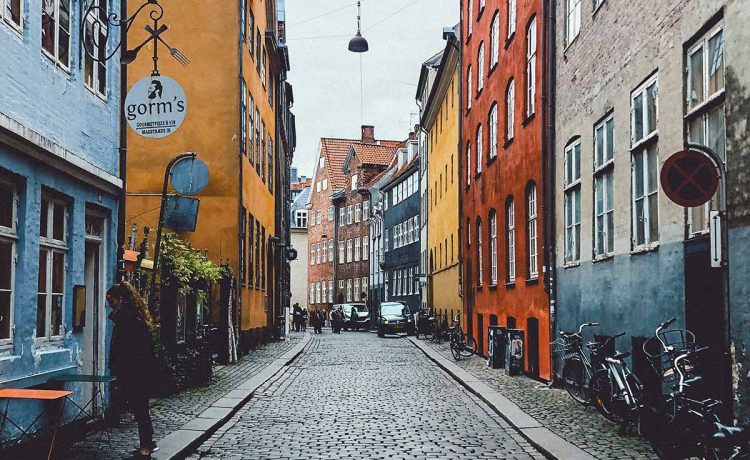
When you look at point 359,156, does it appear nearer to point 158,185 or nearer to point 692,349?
point 158,185

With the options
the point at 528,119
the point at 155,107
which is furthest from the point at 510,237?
the point at 155,107

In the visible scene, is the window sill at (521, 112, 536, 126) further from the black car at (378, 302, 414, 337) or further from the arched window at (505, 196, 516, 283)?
the black car at (378, 302, 414, 337)

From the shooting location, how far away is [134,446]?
10141 millimetres

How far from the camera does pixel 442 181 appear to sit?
43.7 metres

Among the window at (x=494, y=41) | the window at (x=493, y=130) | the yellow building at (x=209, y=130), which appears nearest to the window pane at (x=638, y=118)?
the window at (x=493, y=130)

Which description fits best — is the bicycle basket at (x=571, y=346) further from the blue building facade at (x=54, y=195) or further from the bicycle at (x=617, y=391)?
the blue building facade at (x=54, y=195)

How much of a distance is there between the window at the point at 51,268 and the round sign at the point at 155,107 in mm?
1826

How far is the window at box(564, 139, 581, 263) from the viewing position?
16375mm

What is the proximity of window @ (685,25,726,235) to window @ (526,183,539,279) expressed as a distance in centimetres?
954

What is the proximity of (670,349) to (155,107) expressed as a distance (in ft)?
22.8

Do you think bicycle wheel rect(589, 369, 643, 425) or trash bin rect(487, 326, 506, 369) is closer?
bicycle wheel rect(589, 369, 643, 425)

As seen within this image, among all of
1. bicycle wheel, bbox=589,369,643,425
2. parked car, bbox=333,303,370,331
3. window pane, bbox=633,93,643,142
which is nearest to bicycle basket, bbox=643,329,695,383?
bicycle wheel, bbox=589,369,643,425

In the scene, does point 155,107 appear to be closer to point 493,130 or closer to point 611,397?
point 611,397

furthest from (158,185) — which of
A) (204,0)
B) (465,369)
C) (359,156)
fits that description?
(359,156)
